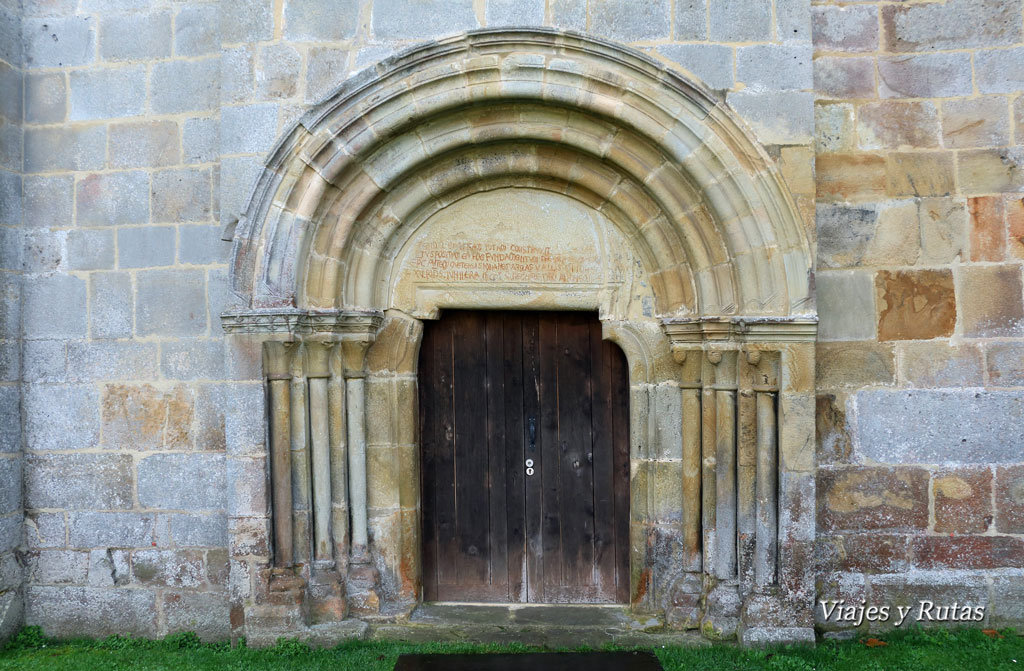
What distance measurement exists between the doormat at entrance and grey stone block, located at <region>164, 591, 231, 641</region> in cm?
119

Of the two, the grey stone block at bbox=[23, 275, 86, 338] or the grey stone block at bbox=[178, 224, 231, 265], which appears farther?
the grey stone block at bbox=[23, 275, 86, 338]

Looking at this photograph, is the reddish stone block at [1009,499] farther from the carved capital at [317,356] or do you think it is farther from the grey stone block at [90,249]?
the grey stone block at [90,249]

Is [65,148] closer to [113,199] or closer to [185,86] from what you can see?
[113,199]

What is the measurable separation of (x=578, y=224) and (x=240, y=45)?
2.08m

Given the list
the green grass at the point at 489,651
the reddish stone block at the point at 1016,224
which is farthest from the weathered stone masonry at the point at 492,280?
the green grass at the point at 489,651

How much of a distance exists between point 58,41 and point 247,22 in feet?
4.34

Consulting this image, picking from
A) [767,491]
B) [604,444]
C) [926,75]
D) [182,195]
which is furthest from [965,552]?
[182,195]

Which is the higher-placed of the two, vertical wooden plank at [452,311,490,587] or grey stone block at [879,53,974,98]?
grey stone block at [879,53,974,98]

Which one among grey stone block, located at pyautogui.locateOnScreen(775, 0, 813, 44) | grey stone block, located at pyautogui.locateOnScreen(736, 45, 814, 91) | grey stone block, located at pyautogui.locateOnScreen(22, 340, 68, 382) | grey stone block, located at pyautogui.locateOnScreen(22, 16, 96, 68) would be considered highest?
grey stone block, located at pyautogui.locateOnScreen(22, 16, 96, 68)

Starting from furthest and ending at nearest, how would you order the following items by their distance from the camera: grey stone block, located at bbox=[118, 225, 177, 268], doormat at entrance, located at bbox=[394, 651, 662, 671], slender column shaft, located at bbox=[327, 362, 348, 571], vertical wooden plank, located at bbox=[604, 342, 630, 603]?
vertical wooden plank, located at bbox=[604, 342, 630, 603] → grey stone block, located at bbox=[118, 225, 177, 268] → slender column shaft, located at bbox=[327, 362, 348, 571] → doormat at entrance, located at bbox=[394, 651, 662, 671]

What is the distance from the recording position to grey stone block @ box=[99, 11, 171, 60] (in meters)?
3.99

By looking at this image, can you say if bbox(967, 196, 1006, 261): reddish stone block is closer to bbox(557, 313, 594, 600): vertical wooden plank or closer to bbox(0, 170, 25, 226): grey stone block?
bbox(557, 313, 594, 600): vertical wooden plank

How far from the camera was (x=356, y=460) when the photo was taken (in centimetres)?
393

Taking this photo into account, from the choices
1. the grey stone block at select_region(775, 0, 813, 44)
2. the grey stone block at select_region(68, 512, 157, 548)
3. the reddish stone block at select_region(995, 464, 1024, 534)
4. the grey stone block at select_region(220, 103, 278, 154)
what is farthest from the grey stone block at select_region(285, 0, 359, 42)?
the reddish stone block at select_region(995, 464, 1024, 534)
